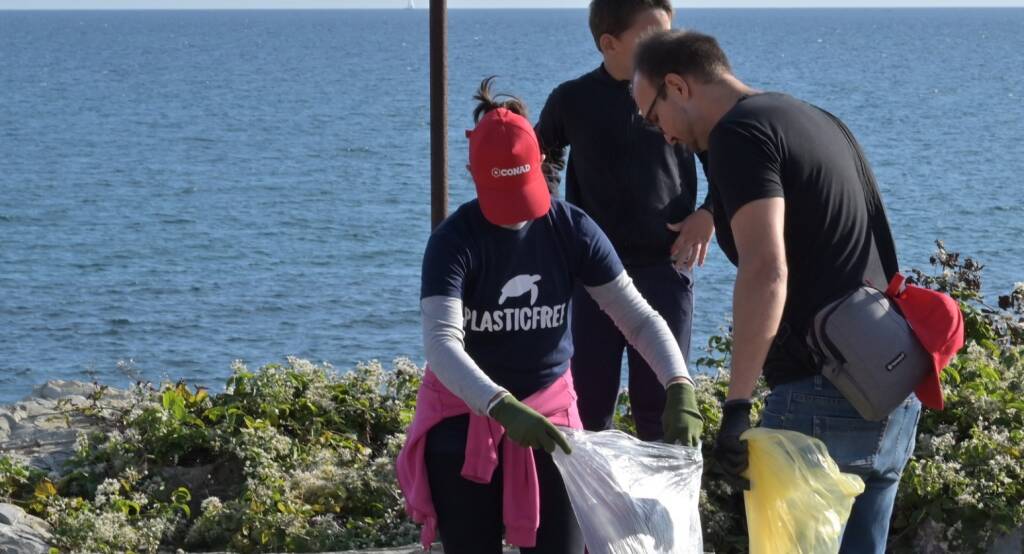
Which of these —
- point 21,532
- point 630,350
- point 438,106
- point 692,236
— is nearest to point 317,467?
point 21,532

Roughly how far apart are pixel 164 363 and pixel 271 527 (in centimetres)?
1053

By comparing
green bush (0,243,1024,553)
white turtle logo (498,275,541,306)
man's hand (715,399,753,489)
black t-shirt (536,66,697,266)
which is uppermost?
black t-shirt (536,66,697,266)

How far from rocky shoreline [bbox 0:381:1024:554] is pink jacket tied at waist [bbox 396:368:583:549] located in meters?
1.14

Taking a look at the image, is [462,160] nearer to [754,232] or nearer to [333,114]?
[333,114]

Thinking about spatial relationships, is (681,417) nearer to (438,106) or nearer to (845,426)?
(845,426)

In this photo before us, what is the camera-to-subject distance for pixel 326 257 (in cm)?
2220

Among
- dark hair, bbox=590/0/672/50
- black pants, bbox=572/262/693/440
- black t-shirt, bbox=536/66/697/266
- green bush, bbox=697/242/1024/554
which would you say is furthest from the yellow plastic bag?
dark hair, bbox=590/0/672/50

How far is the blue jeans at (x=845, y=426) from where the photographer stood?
3188 millimetres

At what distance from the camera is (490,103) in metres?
3.49

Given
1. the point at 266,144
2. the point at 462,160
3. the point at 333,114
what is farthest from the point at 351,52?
the point at 462,160

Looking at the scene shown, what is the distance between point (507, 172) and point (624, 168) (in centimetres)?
114

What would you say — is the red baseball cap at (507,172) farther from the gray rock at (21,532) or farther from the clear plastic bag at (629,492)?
the gray rock at (21,532)

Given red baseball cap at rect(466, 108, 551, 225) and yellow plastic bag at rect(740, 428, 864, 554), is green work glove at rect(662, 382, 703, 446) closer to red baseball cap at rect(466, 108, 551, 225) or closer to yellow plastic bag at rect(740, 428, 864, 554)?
yellow plastic bag at rect(740, 428, 864, 554)

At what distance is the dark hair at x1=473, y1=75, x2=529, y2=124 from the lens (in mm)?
3492
